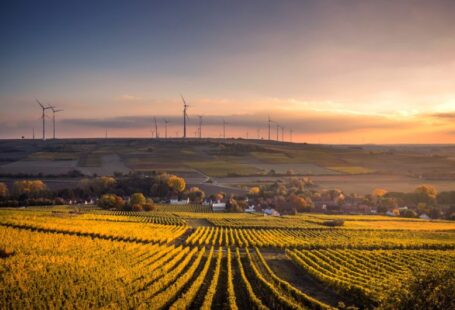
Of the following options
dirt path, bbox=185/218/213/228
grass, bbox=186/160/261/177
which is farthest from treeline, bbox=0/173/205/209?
dirt path, bbox=185/218/213/228

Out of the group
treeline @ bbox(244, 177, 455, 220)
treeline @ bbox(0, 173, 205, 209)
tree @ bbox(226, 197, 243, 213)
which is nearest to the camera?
tree @ bbox(226, 197, 243, 213)

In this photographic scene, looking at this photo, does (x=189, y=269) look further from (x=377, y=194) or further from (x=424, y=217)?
(x=377, y=194)

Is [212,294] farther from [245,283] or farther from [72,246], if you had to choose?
[72,246]

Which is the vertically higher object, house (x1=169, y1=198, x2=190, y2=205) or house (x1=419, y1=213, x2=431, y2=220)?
house (x1=169, y1=198, x2=190, y2=205)

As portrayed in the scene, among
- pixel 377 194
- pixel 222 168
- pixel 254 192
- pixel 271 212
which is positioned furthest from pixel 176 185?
pixel 377 194

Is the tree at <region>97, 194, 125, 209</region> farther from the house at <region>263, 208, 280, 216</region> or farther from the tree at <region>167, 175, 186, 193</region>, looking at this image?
the house at <region>263, 208, 280, 216</region>

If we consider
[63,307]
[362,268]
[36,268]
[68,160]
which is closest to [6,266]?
[36,268]
